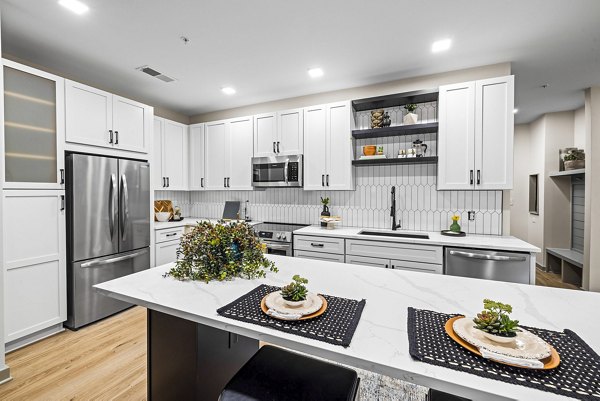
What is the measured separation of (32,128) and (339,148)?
307 cm

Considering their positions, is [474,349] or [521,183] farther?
[521,183]

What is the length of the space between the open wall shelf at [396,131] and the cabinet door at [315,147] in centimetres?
43

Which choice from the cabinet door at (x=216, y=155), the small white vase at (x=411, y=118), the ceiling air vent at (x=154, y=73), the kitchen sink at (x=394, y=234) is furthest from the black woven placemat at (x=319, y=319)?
the cabinet door at (x=216, y=155)

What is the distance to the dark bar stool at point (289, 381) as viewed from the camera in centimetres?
101

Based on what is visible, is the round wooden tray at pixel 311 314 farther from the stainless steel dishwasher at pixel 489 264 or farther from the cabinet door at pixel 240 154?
the cabinet door at pixel 240 154

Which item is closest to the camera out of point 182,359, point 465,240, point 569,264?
point 182,359

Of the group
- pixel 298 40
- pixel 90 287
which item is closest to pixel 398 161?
pixel 298 40

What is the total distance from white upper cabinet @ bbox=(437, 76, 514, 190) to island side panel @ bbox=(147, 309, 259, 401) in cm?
275

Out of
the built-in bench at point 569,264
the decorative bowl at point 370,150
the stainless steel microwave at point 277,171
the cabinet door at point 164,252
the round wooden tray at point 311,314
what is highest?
the decorative bowl at point 370,150

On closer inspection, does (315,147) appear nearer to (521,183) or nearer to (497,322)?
(497,322)

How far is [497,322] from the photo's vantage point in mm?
822

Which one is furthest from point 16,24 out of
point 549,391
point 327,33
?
point 549,391

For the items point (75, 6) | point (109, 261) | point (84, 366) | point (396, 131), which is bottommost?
point (84, 366)

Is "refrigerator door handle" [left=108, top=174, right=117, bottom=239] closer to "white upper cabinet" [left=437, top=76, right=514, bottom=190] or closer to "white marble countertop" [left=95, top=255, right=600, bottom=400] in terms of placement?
"white marble countertop" [left=95, top=255, right=600, bottom=400]
